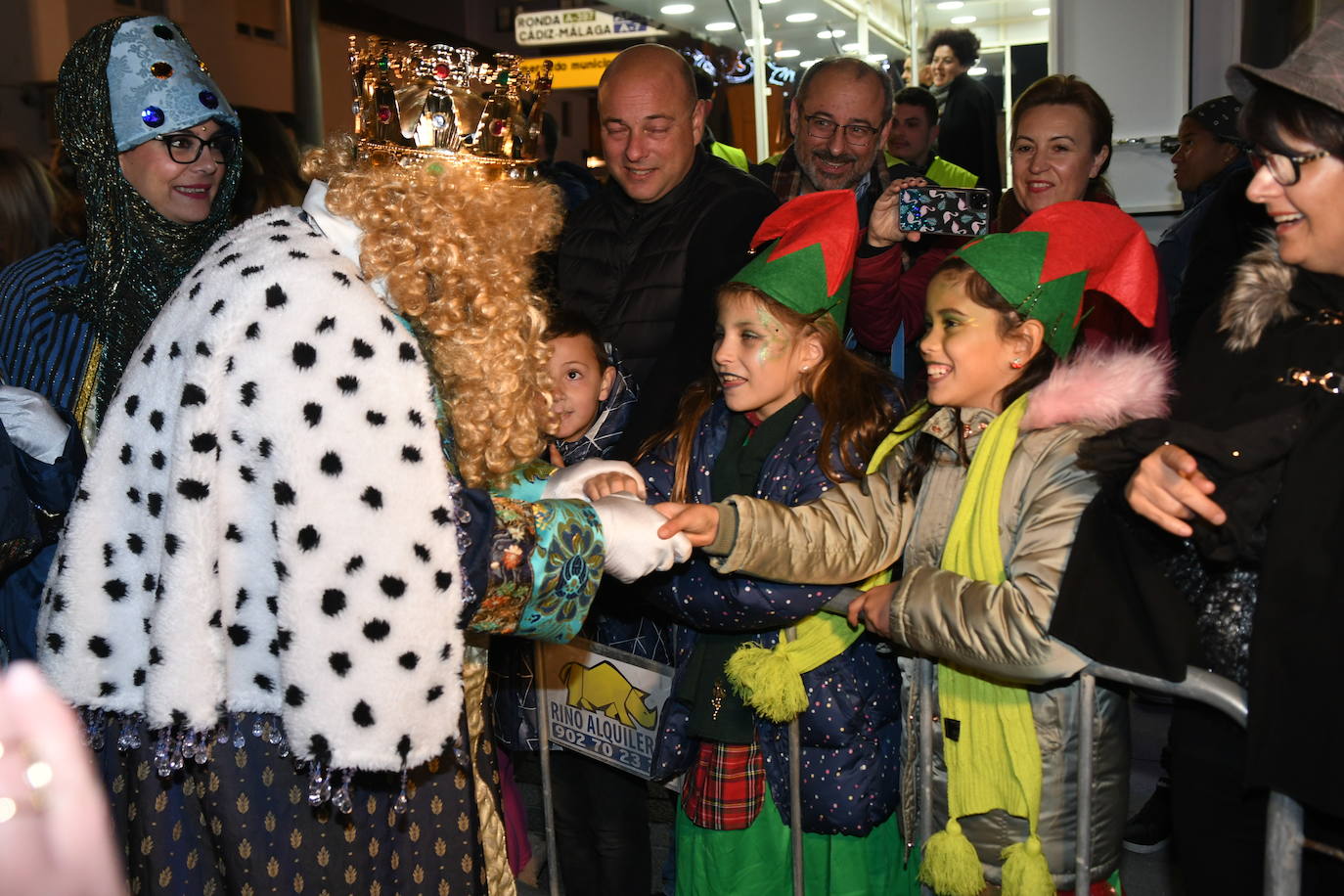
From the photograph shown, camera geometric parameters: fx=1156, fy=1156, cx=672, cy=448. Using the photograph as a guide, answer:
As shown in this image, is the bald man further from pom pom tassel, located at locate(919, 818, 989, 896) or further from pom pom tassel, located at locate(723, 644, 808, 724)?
pom pom tassel, located at locate(919, 818, 989, 896)

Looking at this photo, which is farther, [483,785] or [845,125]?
[845,125]

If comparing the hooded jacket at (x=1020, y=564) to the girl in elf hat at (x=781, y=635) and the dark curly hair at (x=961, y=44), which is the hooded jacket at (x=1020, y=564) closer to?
the girl in elf hat at (x=781, y=635)

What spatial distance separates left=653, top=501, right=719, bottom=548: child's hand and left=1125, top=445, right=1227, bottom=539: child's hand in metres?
0.93

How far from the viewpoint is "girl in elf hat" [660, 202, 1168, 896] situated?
2.42 meters

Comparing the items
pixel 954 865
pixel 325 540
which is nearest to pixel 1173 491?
pixel 954 865

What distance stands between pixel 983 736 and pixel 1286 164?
131 centimetres

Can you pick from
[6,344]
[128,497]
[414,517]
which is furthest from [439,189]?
[6,344]

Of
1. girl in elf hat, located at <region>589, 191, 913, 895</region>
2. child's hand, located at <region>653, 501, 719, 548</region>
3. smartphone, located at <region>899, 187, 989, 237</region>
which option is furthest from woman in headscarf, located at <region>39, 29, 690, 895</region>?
smartphone, located at <region>899, 187, 989, 237</region>

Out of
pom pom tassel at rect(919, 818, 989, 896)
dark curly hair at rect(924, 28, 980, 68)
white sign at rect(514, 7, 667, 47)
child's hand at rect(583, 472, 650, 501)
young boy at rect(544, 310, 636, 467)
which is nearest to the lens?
pom pom tassel at rect(919, 818, 989, 896)

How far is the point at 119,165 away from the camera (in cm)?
327

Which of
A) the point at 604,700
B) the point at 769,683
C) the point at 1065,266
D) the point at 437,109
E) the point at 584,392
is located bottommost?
the point at 604,700

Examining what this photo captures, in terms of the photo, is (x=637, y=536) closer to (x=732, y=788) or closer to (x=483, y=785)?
(x=483, y=785)

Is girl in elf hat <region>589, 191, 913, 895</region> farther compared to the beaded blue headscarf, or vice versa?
the beaded blue headscarf

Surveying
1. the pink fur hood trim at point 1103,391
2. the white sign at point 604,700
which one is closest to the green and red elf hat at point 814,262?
the pink fur hood trim at point 1103,391
